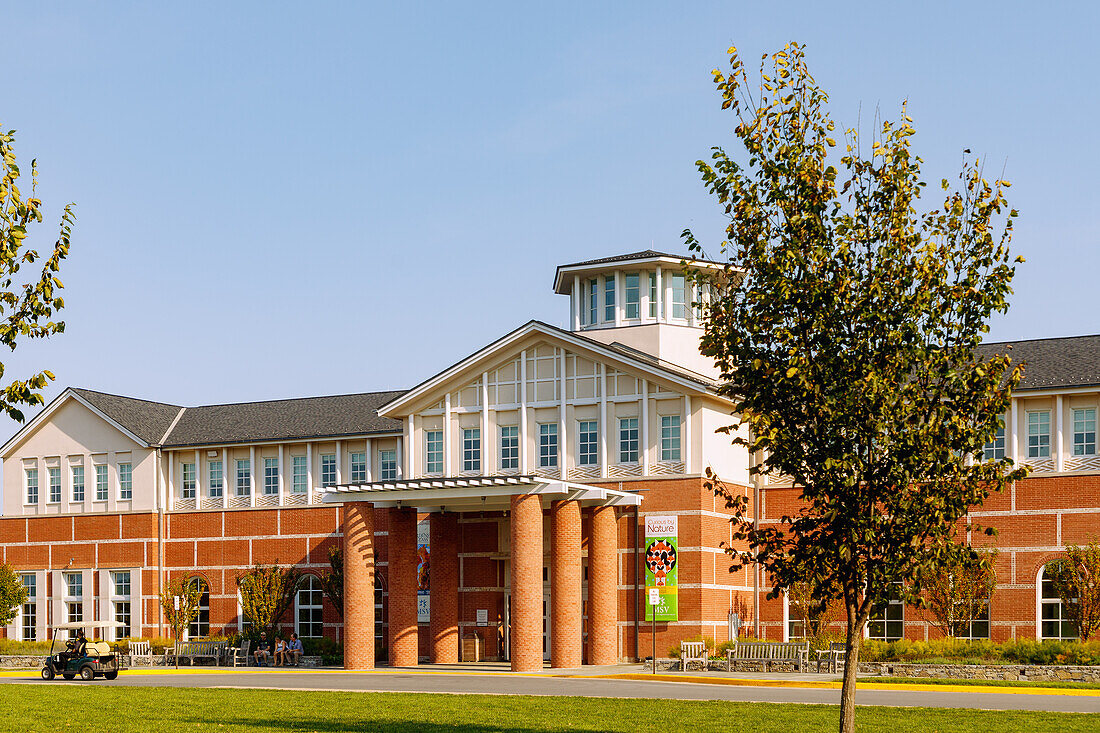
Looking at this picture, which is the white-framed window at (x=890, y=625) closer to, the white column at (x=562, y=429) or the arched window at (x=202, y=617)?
the white column at (x=562, y=429)

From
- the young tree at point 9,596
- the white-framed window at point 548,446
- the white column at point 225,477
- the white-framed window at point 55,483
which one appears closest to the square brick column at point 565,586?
the white-framed window at point 548,446

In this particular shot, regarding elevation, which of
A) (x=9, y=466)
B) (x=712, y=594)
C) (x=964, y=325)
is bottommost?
(x=712, y=594)

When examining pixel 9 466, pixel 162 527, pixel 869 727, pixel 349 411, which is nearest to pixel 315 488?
pixel 349 411

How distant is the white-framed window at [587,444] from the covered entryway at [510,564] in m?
1.14

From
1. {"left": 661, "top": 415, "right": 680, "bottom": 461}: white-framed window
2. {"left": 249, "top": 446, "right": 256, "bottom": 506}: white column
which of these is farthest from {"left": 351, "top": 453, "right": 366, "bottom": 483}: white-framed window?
{"left": 661, "top": 415, "right": 680, "bottom": 461}: white-framed window

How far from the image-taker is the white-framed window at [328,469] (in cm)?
4681

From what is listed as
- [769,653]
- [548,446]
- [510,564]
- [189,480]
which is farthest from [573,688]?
[189,480]

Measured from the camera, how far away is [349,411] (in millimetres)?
48531

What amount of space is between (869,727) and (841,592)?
13.8 ft

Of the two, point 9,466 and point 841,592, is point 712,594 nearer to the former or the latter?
point 841,592

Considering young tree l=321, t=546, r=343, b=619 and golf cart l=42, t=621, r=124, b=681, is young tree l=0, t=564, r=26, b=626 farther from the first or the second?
golf cart l=42, t=621, r=124, b=681

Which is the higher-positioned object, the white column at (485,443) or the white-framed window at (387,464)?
the white column at (485,443)

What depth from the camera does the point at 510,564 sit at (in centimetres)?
3688

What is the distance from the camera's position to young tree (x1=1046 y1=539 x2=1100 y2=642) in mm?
35594
